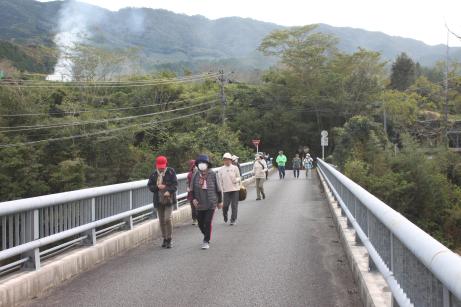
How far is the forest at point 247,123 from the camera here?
34938 millimetres

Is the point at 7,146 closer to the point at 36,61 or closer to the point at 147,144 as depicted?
the point at 147,144

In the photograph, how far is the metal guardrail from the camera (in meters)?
2.73

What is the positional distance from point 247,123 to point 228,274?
60.6 metres

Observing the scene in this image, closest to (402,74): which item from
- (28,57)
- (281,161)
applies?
(28,57)

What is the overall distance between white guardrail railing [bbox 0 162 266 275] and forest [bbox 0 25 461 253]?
2014 cm

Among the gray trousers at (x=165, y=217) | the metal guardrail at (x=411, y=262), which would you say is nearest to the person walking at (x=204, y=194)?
the gray trousers at (x=165, y=217)

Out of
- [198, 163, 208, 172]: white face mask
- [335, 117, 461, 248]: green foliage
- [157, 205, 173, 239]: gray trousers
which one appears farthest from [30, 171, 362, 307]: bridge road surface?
[335, 117, 461, 248]: green foliage

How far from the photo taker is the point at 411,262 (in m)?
3.81

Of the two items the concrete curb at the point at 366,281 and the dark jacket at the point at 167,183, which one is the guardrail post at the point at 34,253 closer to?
the dark jacket at the point at 167,183

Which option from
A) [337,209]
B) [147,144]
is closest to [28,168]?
[147,144]

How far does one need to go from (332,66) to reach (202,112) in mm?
17075

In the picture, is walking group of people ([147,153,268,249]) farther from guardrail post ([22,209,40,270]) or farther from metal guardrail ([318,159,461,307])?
metal guardrail ([318,159,461,307])

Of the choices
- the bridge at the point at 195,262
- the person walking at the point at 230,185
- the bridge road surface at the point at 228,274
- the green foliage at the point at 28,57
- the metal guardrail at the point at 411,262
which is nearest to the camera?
the metal guardrail at the point at 411,262

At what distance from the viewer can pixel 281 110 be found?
68.2 meters
